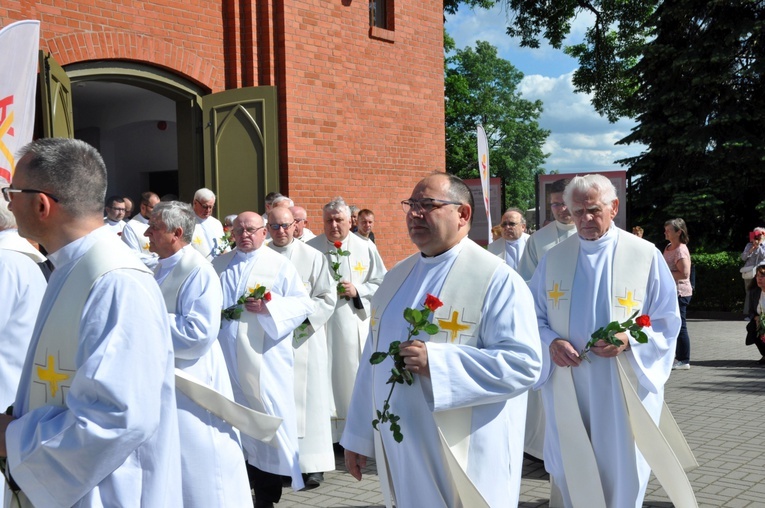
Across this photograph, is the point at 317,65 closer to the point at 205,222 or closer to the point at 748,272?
the point at 205,222

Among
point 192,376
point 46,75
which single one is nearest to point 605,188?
point 192,376

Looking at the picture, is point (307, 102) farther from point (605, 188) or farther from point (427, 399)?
point (427, 399)

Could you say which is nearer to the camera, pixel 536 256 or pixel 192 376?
pixel 192 376

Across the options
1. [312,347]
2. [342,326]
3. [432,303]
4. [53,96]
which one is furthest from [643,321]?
[53,96]

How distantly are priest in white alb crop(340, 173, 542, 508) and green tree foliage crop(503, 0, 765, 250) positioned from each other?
2032 centimetres

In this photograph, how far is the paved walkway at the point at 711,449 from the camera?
20.6 ft

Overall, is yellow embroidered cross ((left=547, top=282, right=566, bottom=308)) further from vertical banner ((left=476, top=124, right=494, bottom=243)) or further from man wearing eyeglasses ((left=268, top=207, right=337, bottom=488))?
vertical banner ((left=476, top=124, right=494, bottom=243))

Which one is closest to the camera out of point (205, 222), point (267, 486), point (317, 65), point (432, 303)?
point (432, 303)

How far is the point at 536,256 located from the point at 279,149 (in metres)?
5.66

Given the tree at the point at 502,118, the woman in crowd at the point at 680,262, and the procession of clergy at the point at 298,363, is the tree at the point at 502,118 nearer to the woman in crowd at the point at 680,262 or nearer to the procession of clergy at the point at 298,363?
the woman in crowd at the point at 680,262

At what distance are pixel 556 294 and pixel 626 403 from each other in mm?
747

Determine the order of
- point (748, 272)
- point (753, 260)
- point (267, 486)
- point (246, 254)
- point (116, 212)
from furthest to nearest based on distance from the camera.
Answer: point (753, 260) → point (748, 272) → point (116, 212) → point (246, 254) → point (267, 486)

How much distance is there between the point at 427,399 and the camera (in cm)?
352

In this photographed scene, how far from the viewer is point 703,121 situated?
2344 cm
